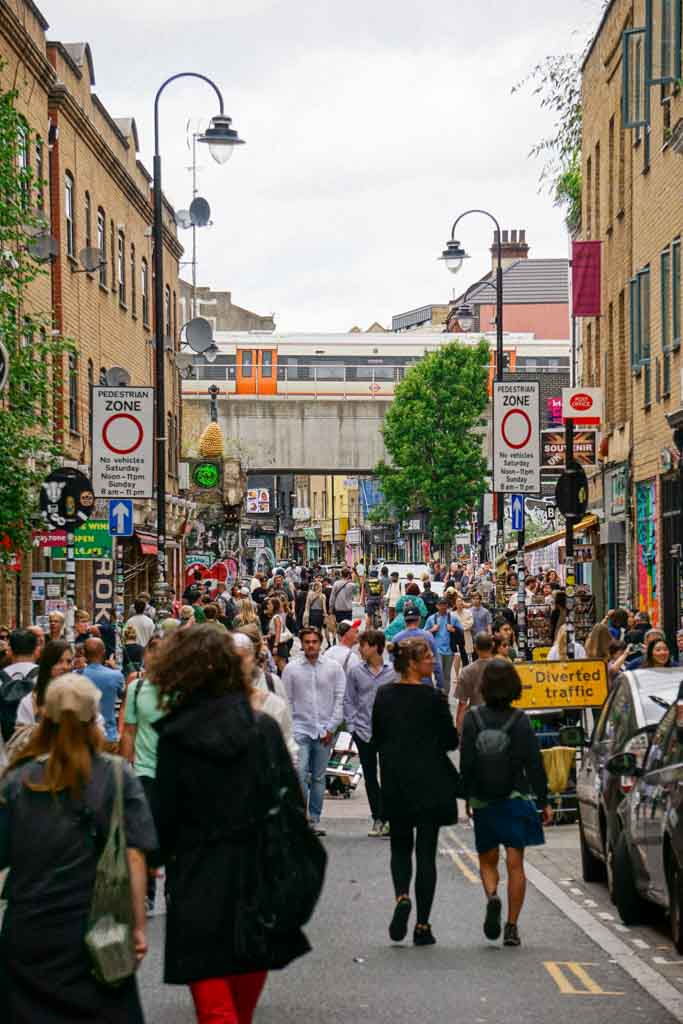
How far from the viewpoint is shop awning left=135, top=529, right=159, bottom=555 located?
4638 cm

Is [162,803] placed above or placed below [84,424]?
below

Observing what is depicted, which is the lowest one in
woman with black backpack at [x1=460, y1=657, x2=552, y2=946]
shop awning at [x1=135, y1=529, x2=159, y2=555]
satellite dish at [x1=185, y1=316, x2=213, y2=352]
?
woman with black backpack at [x1=460, y1=657, x2=552, y2=946]

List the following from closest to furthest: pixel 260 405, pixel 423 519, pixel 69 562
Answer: pixel 69 562 < pixel 260 405 < pixel 423 519

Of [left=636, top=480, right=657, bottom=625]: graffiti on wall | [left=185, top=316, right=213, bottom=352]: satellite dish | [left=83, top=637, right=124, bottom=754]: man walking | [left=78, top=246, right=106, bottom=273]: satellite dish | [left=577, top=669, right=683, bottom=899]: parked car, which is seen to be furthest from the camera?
[left=185, top=316, right=213, bottom=352]: satellite dish

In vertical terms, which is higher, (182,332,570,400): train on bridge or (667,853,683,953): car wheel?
(182,332,570,400): train on bridge

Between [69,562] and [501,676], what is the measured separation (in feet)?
44.6

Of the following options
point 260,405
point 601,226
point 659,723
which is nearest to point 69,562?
point 659,723

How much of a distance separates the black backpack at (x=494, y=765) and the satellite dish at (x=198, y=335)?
120ft

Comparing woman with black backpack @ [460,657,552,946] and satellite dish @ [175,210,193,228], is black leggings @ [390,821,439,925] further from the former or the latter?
satellite dish @ [175,210,193,228]

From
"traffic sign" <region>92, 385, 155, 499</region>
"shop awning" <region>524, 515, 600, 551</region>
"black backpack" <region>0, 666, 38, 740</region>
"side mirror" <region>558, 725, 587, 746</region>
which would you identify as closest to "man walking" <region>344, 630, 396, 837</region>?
"black backpack" <region>0, 666, 38, 740</region>

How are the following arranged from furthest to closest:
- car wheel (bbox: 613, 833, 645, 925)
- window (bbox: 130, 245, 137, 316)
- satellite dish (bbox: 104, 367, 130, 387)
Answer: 1. window (bbox: 130, 245, 137, 316)
2. satellite dish (bbox: 104, 367, 130, 387)
3. car wheel (bbox: 613, 833, 645, 925)

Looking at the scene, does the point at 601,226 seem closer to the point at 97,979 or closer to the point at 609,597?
the point at 609,597

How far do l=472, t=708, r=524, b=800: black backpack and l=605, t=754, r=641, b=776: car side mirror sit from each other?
0.77 metres

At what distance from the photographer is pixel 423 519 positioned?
12888 cm
